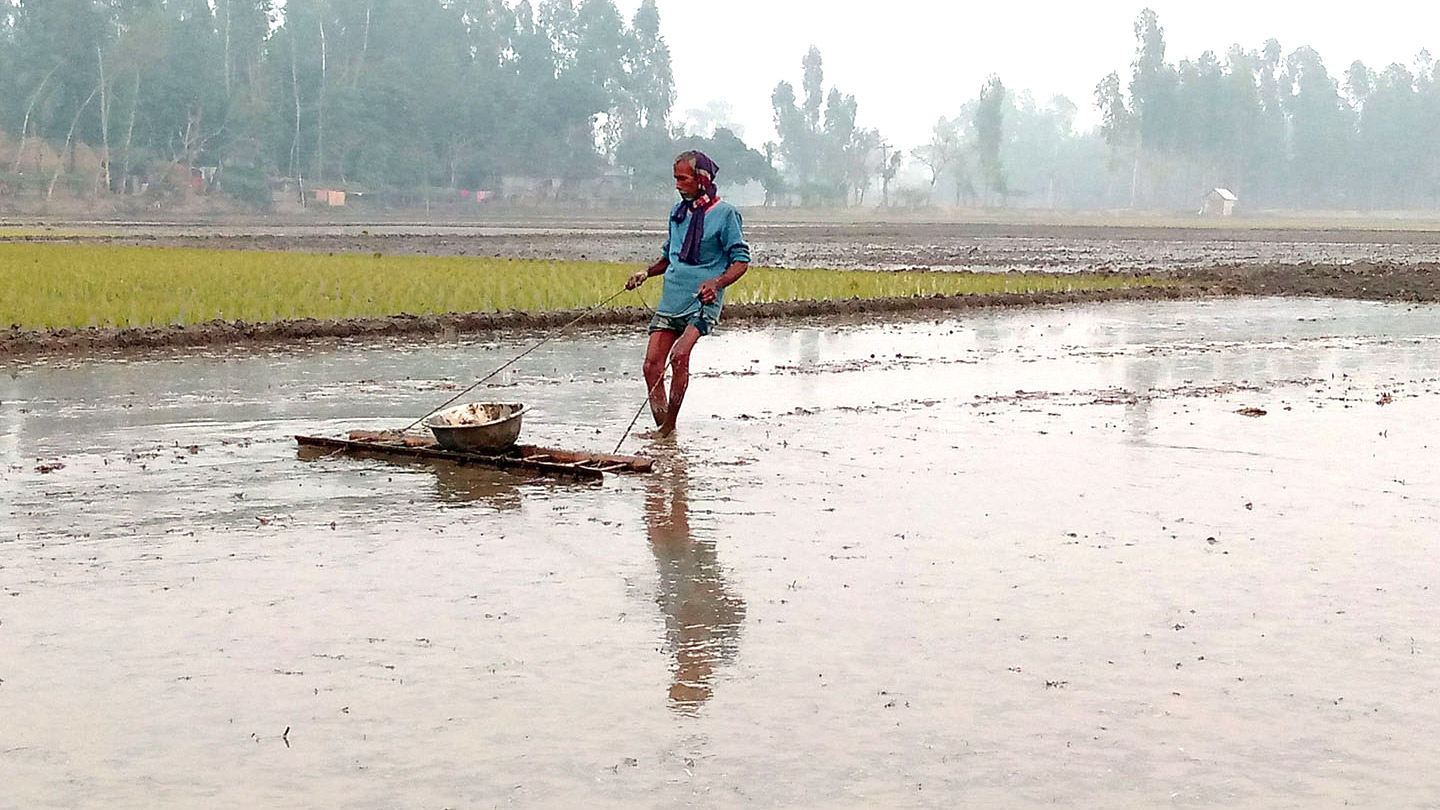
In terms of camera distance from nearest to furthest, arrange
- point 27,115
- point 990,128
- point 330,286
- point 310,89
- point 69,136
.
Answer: point 330,286 < point 27,115 < point 69,136 < point 310,89 < point 990,128

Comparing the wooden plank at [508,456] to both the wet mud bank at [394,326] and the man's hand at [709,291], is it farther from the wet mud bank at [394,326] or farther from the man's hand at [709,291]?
the wet mud bank at [394,326]

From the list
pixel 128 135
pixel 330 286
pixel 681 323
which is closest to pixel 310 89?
pixel 128 135

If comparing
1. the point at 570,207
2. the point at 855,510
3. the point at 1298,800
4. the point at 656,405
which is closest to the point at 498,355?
the point at 656,405

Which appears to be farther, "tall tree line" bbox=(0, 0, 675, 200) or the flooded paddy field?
"tall tree line" bbox=(0, 0, 675, 200)

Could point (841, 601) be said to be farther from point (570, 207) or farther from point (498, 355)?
point (570, 207)

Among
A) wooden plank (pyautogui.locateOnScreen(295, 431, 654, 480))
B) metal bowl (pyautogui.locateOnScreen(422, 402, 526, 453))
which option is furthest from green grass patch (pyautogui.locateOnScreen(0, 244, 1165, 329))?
metal bowl (pyautogui.locateOnScreen(422, 402, 526, 453))

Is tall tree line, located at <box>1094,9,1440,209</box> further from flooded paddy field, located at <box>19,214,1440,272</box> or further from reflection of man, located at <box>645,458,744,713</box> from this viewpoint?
reflection of man, located at <box>645,458,744,713</box>

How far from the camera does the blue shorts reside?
1093 centimetres

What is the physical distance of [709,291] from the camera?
10.6 meters

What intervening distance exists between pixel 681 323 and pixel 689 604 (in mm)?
4724

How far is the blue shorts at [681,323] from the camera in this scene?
35.9ft

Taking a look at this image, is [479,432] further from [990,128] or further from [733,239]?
[990,128]

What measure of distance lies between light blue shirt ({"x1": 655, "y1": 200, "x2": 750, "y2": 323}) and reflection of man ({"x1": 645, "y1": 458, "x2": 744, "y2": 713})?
2.38m

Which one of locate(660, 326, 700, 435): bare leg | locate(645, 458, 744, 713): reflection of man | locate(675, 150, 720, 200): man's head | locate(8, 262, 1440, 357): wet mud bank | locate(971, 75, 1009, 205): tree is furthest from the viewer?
locate(971, 75, 1009, 205): tree
